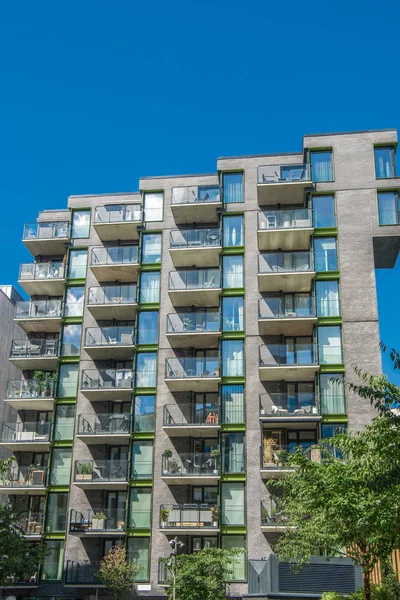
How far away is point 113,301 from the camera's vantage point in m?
47.9

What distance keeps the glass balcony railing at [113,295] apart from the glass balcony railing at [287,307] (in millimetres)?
8186

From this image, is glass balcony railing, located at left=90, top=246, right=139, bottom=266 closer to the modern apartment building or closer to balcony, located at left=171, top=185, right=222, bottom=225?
the modern apartment building

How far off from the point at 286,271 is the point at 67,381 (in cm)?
1502

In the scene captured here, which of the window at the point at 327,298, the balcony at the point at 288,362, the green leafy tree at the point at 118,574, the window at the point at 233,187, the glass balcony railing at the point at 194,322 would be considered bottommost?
the green leafy tree at the point at 118,574

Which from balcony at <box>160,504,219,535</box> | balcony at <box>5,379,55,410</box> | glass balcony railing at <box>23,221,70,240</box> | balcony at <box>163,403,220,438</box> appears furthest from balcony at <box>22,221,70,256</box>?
balcony at <box>160,504,219,535</box>

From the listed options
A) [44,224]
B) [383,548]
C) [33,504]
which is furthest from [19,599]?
[383,548]

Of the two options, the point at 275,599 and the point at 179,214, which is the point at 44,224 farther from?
the point at 275,599

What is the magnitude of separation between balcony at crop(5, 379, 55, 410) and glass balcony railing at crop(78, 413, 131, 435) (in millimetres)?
3033

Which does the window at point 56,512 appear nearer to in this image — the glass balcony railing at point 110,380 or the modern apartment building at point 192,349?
the modern apartment building at point 192,349

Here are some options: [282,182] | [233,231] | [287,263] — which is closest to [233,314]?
[287,263]

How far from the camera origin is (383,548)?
20859 millimetres

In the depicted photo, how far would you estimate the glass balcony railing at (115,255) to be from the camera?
4881cm

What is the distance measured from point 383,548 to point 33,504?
2967 cm

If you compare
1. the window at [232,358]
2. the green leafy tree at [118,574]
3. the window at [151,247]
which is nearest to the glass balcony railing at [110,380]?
the window at [232,358]
